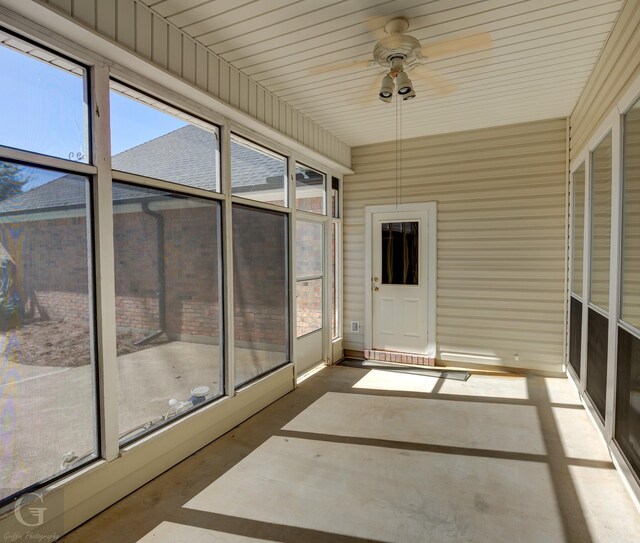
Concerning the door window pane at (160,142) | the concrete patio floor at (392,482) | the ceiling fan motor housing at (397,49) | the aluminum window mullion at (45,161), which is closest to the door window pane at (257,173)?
the door window pane at (160,142)

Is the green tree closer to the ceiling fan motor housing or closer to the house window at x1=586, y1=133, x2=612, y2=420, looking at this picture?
the ceiling fan motor housing

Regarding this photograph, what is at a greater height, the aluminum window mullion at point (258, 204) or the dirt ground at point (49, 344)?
the aluminum window mullion at point (258, 204)

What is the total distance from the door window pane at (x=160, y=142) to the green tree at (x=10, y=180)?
0.53 metres

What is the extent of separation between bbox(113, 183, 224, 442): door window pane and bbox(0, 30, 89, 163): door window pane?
36cm

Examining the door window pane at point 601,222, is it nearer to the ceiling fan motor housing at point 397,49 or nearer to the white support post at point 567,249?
the white support post at point 567,249

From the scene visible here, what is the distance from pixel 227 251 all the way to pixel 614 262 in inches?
111

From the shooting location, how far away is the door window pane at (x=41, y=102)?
186 centimetres

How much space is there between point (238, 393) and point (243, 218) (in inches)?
60.5

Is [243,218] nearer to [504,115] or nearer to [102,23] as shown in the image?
[102,23]

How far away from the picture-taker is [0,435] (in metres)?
1.85

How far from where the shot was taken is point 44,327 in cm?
200

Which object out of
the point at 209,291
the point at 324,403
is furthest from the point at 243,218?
the point at 324,403

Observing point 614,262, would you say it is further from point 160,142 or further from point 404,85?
point 160,142

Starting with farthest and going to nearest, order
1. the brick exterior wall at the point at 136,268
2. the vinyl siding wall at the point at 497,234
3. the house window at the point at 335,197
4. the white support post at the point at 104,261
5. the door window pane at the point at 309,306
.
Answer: the house window at the point at 335,197
the door window pane at the point at 309,306
the vinyl siding wall at the point at 497,234
the white support post at the point at 104,261
the brick exterior wall at the point at 136,268
